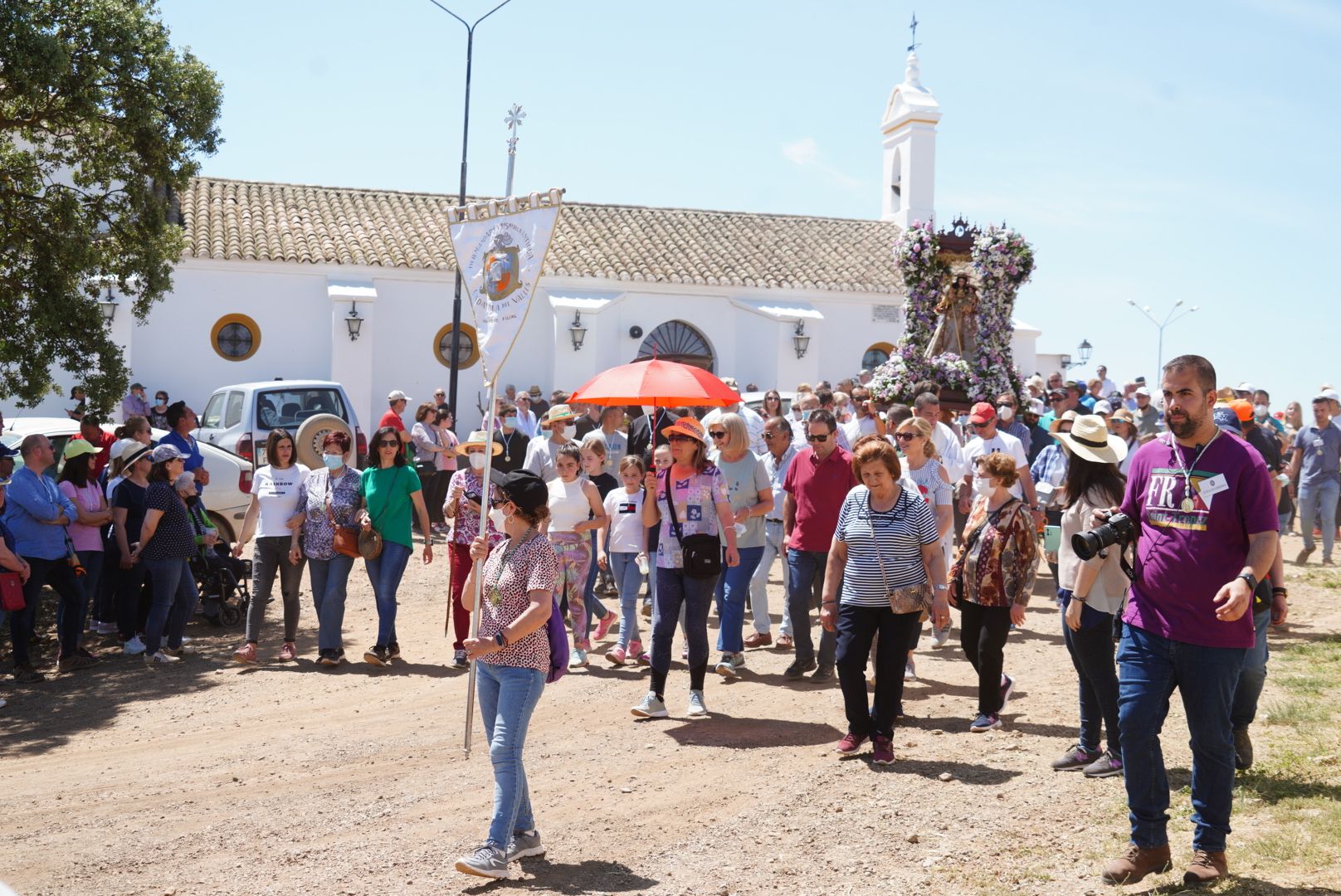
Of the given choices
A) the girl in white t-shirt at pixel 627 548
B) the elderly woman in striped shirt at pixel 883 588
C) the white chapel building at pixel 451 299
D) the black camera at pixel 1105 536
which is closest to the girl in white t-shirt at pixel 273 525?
the girl in white t-shirt at pixel 627 548

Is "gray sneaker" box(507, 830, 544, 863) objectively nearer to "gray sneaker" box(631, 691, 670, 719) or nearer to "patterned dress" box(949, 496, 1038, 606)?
"gray sneaker" box(631, 691, 670, 719)

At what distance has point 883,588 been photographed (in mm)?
7008

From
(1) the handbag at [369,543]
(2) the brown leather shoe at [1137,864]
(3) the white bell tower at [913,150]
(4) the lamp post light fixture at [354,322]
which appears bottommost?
(2) the brown leather shoe at [1137,864]

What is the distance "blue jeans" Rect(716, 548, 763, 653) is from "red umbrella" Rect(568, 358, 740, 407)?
1326 millimetres

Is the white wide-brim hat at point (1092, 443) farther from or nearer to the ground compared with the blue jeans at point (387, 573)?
farther from the ground

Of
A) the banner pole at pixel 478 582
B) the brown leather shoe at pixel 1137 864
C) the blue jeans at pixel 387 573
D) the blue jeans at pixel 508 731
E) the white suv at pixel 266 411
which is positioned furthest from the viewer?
the white suv at pixel 266 411

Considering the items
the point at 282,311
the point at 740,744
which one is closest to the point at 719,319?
the point at 282,311

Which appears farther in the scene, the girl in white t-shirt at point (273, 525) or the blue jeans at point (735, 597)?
the girl in white t-shirt at point (273, 525)

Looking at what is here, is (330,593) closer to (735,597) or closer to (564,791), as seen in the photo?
(735,597)

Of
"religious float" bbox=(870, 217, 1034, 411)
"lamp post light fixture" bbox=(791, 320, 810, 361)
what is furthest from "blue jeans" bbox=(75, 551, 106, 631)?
"lamp post light fixture" bbox=(791, 320, 810, 361)

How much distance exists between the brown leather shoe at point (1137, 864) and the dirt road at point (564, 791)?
138 millimetres

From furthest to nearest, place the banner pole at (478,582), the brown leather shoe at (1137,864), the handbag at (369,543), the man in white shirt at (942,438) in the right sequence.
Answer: the man in white shirt at (942,438), the handbag at (369,543), the banner pole at (478,582), the brown leather shoe at (1137,864)

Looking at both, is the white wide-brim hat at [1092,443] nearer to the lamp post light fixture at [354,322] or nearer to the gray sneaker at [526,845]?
the gray sneaker at [526,845]

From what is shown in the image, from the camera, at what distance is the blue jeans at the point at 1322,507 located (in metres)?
14.6
